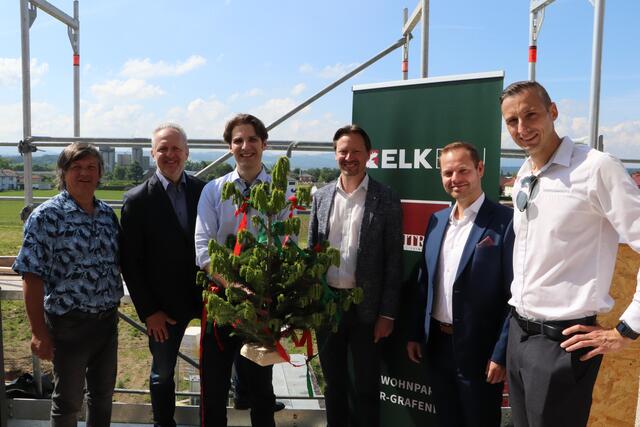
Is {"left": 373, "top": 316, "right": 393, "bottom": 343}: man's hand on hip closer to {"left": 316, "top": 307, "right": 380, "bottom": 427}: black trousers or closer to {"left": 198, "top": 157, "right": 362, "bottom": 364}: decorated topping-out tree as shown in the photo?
{"left": 316, "top": 307, "right": 380, "bottom": 427}: black trousers

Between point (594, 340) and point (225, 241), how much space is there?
5.28ft

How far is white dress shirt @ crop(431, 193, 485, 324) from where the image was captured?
2270 millimetres

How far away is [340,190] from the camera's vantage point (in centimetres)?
256

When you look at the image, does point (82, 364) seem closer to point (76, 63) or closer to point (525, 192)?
point (525, 192)

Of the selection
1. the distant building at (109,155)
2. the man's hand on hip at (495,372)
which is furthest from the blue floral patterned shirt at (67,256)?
the man's hand on hip at (495,372)

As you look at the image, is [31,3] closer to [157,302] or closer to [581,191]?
[157,302]

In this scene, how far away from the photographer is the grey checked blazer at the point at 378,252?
96.2 inches

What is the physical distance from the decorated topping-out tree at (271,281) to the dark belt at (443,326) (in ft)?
1.85

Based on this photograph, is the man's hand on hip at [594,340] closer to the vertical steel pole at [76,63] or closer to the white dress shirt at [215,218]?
the white dress shirt at [215,218]

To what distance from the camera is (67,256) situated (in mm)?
2309

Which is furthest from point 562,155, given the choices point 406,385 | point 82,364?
point 82,364

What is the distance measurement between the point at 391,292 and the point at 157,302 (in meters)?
1.26

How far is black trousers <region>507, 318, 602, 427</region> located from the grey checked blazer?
2.46 ft

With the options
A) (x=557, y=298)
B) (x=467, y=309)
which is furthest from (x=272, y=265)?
(x=557, y=298)
